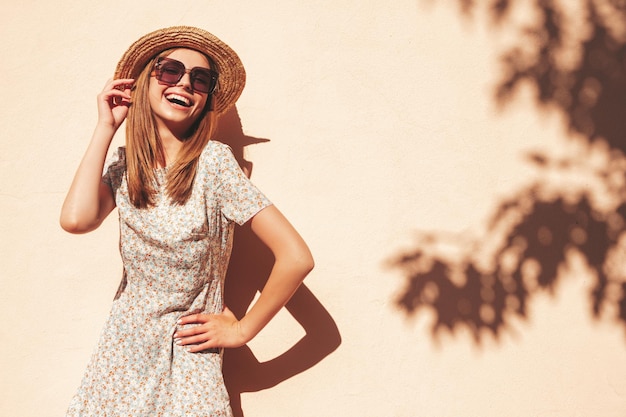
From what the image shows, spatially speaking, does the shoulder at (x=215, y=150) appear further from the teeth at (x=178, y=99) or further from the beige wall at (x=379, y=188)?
the beige wall at (x=379, y=188)

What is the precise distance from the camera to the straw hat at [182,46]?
2.34 meters

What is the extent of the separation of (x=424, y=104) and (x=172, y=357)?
167cm

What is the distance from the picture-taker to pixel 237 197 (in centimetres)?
221

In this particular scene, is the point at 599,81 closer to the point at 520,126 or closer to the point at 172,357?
the point at 520,126

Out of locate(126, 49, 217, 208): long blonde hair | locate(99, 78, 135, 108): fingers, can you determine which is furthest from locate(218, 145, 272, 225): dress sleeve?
locate(99, 78, 135, 108): fingers

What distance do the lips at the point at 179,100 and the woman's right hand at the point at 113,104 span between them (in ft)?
0.66

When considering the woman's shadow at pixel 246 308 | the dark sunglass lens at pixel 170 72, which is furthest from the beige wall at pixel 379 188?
the dark sunglass lens at pixel 170 72

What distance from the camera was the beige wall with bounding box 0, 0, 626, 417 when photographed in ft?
8.96

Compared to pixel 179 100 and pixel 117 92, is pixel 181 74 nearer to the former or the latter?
pixel 179 100

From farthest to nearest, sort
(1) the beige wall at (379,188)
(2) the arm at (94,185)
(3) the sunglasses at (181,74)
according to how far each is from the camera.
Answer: (1) the beige wall at (379,188)
(3) the sunglasses at (181,74)
(2) the arm at (94,185)

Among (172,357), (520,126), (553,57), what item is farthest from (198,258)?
(553,57)

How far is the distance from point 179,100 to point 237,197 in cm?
47

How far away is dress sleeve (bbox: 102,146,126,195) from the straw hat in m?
0.37

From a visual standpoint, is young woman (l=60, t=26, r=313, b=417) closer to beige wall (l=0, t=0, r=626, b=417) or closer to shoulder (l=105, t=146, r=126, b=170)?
shoulder (l=105, t=146, r=126, b=170)
